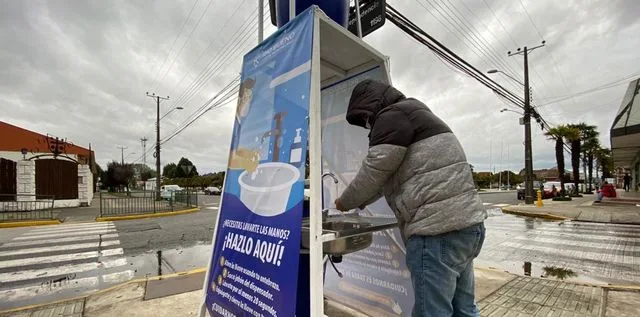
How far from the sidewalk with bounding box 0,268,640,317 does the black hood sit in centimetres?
217

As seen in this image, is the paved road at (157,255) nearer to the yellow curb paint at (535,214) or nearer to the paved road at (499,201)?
the yellow curb paint at (535,214)

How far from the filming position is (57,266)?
5.89m

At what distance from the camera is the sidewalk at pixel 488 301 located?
10.5 ft

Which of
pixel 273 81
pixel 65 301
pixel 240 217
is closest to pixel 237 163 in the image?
pixel 240 217

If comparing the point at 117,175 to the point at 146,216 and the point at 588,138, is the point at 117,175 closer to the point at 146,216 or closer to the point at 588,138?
the point at 146,216

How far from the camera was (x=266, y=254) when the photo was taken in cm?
182

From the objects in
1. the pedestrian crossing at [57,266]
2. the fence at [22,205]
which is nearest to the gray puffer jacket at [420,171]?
the pedestrian crossing at [57,266]

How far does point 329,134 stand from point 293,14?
47.6 inches

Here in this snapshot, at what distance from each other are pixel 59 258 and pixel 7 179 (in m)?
14.0

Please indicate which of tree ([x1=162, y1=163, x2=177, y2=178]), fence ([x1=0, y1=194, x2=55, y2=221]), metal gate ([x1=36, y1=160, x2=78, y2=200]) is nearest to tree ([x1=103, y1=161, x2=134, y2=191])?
tree ([x1=162, y1=163, x2=177, y2=178])

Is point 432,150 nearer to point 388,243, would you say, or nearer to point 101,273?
point 388,243

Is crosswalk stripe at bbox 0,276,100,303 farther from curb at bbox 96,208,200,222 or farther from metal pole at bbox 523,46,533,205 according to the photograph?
metal pole at bbox 523,46,533,205

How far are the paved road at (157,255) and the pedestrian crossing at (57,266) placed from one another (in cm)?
1

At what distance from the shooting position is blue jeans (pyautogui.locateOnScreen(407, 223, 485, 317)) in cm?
159
